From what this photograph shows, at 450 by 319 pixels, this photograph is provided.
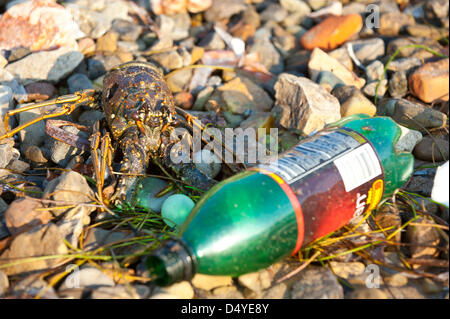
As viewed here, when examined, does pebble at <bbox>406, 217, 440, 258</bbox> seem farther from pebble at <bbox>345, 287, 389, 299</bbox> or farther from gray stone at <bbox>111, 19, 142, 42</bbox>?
gray stone at <bbox>111, 19, 142, 42</bbox>

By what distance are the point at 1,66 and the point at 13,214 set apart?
2.13 m

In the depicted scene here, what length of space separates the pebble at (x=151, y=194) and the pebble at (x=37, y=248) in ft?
1.96

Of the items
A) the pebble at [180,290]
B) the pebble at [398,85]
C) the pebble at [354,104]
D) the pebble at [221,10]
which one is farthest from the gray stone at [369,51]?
the pebble at [180,290]

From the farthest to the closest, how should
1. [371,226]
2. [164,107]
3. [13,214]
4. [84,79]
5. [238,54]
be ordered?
1. [238,54]
2. [84,79]
3. [164,107]
4. [371,226]
5. [13,214]

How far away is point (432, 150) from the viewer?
10.6 ft

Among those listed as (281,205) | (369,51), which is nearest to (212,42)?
(369,51)

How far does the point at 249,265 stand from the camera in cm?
205

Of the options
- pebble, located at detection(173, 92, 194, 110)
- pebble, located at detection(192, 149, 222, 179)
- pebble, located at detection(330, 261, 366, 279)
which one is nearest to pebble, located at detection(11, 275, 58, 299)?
pebble, located at detection(192, 149, 222, 179)

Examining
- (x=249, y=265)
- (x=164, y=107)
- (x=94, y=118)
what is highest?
(x=164, y=107)

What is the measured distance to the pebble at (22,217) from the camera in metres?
2.28

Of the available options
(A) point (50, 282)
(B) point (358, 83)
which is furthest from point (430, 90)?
(A) point (50, 282)
